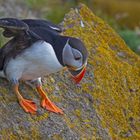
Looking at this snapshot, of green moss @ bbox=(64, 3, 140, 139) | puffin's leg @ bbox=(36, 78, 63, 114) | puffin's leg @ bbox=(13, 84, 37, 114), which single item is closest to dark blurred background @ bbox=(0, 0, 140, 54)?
green moss @ bbox=(64, 3, 140, 139)

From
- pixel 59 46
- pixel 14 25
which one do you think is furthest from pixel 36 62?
pixel 14 25

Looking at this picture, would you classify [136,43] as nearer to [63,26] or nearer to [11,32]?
[63,26]

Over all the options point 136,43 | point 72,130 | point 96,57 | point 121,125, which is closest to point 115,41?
point 96,57

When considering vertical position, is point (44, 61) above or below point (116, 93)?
above

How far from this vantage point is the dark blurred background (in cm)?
1093

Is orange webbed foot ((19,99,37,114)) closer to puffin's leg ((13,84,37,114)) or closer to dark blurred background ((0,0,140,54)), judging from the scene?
puffin's leg ((13,84,37,114))

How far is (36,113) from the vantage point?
5.08 metres

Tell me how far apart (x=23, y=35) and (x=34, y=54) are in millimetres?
197

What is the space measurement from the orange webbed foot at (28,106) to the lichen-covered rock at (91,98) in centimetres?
5

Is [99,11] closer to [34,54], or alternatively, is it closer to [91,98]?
[91,98]

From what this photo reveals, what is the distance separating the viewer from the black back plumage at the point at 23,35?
4.75m

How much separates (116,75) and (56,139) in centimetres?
116

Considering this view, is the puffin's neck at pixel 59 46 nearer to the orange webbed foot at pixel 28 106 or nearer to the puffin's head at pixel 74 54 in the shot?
the puffin's head at pixel 74 54

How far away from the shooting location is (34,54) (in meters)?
4.78
